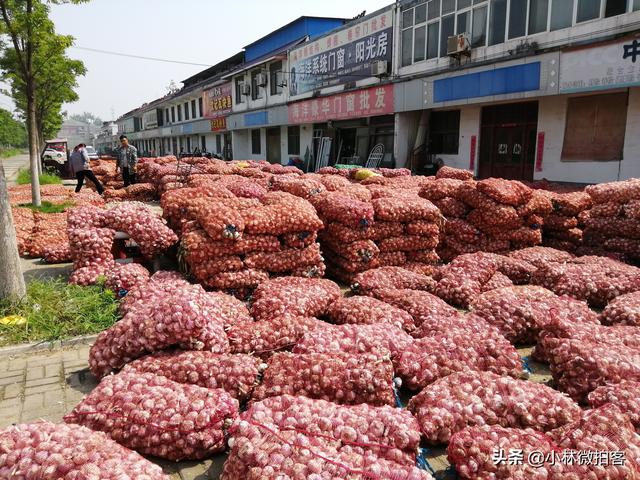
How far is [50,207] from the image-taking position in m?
12.7

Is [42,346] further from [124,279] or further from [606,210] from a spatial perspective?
[606,210]

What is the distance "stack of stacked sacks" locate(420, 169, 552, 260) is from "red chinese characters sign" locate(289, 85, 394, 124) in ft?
46.0

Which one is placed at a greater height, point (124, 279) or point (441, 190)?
point (441, 190)

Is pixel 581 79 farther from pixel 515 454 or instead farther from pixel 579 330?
pixel 515 454

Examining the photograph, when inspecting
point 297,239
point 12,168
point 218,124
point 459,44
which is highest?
point 459,44

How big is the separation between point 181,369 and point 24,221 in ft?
28.8

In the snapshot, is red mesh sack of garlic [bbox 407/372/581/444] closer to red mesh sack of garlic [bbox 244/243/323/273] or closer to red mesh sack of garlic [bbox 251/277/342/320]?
red mesh sack of garlic [bbox 251/277/342/320]

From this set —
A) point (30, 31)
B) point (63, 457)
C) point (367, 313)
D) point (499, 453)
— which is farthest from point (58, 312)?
point (30, 31)

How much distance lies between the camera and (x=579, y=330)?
4.32 m

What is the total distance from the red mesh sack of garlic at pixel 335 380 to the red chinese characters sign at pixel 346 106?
18866 millimetres

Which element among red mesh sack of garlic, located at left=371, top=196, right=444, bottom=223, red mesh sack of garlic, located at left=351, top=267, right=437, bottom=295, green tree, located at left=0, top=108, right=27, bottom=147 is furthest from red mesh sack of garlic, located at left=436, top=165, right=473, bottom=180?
green tree, located at left=0, top=108, right=27, bottom=147

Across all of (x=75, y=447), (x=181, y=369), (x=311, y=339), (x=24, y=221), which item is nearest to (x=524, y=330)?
(x=311, y=339)

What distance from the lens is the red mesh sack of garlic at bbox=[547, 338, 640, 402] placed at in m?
3.60

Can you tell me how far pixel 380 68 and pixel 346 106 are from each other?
317 centimetres
